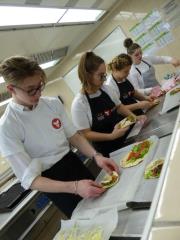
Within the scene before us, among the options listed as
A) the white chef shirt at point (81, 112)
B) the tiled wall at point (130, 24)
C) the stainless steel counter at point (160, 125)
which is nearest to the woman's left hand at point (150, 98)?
the stainless steel counter at point (160, 125)

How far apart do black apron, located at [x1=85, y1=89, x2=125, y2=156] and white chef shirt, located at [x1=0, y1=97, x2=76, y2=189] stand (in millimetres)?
496

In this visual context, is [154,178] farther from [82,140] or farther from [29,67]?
[29,67]

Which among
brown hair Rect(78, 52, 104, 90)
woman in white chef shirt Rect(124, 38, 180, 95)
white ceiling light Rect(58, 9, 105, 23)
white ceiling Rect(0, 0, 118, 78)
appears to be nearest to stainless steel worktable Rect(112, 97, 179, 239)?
brown hair Rect(78, 52, 104, 90)

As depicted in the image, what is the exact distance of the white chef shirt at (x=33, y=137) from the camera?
1.43 m

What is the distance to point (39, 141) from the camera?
1.56m

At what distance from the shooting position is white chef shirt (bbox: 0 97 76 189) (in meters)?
1.43

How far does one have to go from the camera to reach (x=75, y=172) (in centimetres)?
173

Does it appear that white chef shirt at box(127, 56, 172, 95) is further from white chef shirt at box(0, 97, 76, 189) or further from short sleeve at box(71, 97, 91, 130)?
white chef shirt at box(0, 97, 76, 189)

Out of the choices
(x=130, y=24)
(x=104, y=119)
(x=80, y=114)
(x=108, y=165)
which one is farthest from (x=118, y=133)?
(x=130, y=24)

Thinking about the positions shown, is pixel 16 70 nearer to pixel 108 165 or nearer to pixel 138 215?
pixel 108 165

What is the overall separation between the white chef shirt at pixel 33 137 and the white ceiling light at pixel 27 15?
1.24m

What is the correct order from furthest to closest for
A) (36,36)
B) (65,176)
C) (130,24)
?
1. (130,24)
2. (36,36)
3. (65,176)

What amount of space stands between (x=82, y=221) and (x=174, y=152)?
490mm

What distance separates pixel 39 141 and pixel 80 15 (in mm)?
3021
